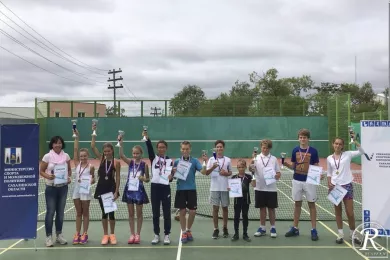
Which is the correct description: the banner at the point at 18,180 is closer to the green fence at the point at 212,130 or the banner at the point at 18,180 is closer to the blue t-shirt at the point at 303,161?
the blue t-shirt at the point at 303,161

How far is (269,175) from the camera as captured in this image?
6344mm

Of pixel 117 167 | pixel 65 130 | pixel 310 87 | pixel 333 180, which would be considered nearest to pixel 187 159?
pixel 117 167

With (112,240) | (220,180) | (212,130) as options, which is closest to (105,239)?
(112,240)

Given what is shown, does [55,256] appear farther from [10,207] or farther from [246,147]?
[246,147]

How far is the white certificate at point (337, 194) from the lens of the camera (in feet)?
19.7

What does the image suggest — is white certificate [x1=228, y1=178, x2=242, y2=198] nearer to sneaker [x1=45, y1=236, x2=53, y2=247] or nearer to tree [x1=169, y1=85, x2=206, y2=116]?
sneaker [x1=45, y1=236, x2=53, y2=247]

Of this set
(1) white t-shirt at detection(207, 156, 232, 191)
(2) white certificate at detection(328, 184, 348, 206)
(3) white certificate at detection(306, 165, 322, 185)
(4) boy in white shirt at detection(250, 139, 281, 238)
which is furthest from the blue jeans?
(2) white certificate at detection(328, 184, 348, 206)

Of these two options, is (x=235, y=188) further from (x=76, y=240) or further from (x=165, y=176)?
(x=76, y=240)

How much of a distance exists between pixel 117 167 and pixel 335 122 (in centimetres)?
2000

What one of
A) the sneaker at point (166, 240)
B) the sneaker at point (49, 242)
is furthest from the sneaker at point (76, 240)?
the sneaker at point (166, 240)

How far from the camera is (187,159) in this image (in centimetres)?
627

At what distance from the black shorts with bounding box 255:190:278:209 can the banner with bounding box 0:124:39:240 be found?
3.53 metres

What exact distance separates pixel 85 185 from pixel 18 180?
99cm

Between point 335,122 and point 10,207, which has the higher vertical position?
point 335,122
